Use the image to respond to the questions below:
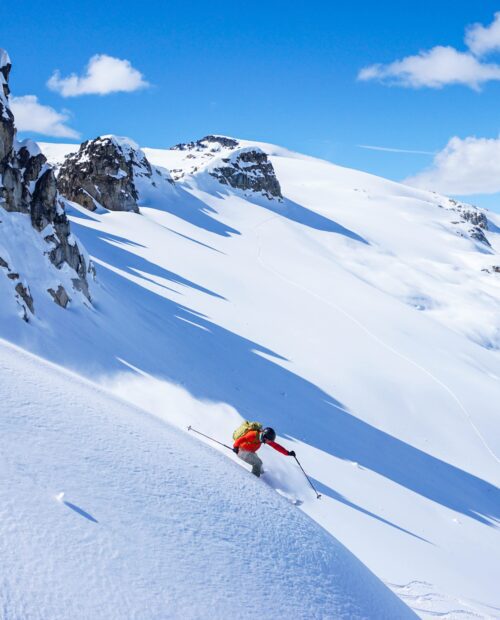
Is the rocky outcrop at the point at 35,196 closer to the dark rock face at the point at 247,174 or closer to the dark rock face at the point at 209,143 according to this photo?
the dark rock face at the point at 247,174

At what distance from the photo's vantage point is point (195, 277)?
32.3 metres

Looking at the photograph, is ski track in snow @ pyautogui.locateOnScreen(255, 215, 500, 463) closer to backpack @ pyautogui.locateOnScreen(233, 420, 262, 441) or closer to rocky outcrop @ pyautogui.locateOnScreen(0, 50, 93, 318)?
backpack @ pyautogui.locateOnScreen(233, 420, 262, 441)

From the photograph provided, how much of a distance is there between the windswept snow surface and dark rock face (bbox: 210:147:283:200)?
1252 inches

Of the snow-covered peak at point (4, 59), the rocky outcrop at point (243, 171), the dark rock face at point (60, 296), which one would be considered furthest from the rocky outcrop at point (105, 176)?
the dark rock face at point (60, 296)

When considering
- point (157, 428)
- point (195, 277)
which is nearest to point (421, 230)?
point (195, 277)

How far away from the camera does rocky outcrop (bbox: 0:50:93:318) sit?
1761cm

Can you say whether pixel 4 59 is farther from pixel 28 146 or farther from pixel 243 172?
pixel 243 172

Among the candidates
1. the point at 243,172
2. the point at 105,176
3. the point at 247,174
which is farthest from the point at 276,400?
the point at 243,172

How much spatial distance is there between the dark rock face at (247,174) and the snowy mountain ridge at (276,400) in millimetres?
26385

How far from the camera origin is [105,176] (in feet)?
171

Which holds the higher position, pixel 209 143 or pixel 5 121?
Result: pixel 209 143

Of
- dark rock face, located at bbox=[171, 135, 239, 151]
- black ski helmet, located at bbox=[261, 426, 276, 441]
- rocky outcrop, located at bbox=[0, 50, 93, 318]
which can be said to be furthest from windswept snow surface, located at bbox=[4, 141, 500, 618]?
dark rock face, located at bbox=[171, 135, 239, 151]

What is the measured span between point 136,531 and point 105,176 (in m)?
51.7

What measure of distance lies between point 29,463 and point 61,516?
23.1 inches
